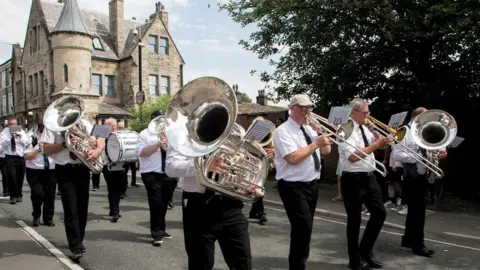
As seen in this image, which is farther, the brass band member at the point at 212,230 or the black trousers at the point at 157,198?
the black trousers at the point at 157,198

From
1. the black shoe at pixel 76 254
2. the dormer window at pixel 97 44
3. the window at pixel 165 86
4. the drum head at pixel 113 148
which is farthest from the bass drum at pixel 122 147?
the dormer window at pixel 97 44

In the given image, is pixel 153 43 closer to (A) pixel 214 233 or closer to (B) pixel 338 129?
(B) pixel 338 129

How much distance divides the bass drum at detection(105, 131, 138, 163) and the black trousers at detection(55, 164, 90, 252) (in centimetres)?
237

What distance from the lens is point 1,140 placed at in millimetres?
10469

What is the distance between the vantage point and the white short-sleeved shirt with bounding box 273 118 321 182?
4.31 meters

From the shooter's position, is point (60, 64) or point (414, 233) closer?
point (414, 233)

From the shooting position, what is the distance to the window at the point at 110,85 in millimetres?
34969

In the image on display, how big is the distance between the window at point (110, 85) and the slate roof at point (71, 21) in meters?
4.08

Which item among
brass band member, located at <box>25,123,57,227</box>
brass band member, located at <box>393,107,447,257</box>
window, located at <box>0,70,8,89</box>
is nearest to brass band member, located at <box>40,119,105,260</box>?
brass band member, located at <box>25,123,57,227</box>

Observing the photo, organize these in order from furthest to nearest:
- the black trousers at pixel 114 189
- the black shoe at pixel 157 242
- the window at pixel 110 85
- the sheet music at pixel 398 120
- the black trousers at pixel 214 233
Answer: the window at pixel 110 85, the black trousers at pixel 114 189, the sheet music at pixel 398 120, the black shoe at pixel 157 242, the black trousers at pixel 214 233

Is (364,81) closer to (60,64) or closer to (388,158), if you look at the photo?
(388,158)

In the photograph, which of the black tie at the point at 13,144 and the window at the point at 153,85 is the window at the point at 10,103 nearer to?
the window at the point at 153,85

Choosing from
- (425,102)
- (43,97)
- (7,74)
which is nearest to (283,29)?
(425,102)

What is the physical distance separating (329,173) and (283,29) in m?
5.03
